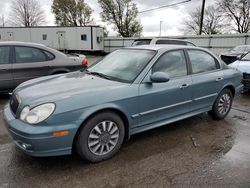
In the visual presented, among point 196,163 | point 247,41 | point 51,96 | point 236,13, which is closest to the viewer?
point 51,96

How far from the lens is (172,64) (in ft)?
12.1

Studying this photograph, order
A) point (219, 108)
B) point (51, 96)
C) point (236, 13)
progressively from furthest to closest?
1. point (236, 13)
2. point (219, 108)
3. point (51, 96)

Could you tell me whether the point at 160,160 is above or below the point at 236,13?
below

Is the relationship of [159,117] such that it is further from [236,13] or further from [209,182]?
[236,13]

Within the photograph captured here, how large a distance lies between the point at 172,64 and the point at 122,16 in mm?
35181

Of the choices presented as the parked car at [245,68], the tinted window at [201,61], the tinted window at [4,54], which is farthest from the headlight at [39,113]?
the parked car at [245,68]

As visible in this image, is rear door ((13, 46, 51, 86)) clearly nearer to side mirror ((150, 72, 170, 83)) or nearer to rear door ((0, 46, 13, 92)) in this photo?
rear door ((0, 46, 13, 92))

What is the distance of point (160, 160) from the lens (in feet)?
9.97

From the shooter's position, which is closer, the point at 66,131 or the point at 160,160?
the point at 66,131

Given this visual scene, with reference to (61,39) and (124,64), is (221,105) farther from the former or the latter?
(61,39)

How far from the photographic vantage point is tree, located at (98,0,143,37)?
119 ft

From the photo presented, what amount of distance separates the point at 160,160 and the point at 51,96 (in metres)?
1.67

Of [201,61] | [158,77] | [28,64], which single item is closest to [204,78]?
[201,61]

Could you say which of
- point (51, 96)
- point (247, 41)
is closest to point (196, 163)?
point (51, 96)
